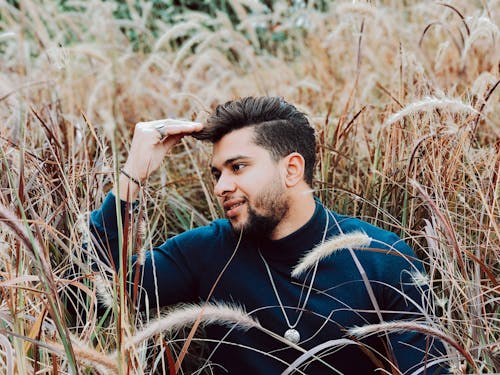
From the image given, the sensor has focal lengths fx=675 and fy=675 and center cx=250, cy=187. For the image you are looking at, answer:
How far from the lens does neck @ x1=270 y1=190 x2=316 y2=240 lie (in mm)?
2318

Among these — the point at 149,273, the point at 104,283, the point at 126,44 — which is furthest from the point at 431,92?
the point at 126,44

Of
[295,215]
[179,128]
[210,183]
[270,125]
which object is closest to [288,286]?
[295,215]

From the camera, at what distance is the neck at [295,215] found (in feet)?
7.61

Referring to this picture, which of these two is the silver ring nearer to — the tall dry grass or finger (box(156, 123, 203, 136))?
finger (box(156, 123, 203, 136))

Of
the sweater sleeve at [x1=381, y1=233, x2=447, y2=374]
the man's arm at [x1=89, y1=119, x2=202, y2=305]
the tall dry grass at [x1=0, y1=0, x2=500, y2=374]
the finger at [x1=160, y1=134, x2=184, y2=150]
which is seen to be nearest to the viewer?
the tall dry grass at [x1=0, y1=0, x2=500, y2=374]

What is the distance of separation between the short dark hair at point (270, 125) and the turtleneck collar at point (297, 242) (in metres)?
0.20

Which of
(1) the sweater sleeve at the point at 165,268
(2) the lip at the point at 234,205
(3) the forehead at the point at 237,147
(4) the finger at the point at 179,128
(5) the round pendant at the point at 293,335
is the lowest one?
(5) the round pendant at the point at 293,335

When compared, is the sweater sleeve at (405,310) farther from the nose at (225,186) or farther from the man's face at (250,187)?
the nose at (225,186)

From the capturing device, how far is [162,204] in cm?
288

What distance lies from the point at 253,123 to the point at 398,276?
2.40 feet

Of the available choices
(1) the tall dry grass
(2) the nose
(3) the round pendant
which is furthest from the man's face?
(3) the round pendant

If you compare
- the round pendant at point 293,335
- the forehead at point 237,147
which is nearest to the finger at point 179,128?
the forehead at point 237,147

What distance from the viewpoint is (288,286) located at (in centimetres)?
225

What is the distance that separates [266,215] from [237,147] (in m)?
0.26
